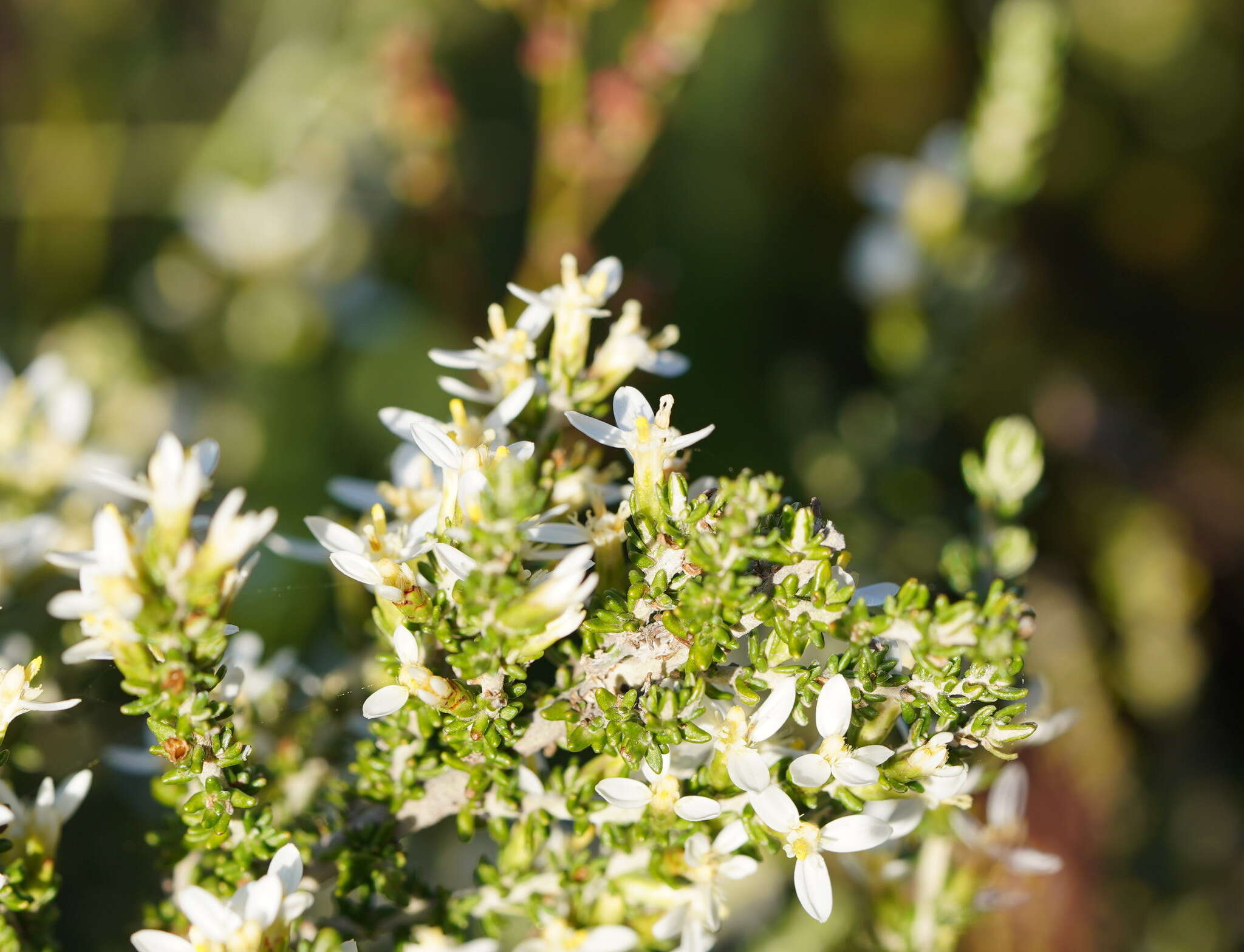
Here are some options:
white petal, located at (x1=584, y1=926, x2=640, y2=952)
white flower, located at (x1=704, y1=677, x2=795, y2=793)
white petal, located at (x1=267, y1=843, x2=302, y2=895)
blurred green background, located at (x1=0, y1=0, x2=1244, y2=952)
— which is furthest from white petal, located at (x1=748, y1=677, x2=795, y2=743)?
blurred green background, located at (x1=0, y1=0, x2=1244, y2=952)

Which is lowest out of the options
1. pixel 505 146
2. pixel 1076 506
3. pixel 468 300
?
pixel 1076 506

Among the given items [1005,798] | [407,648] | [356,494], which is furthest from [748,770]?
[356,494]

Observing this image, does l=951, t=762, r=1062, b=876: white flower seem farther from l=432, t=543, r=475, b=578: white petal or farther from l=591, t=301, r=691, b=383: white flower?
l=432, t=543, r=475, b=578: white petal

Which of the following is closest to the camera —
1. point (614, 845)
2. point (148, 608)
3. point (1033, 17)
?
point (148, 608)

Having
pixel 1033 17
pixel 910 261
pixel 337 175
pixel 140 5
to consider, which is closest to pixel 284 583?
pixel 337 175

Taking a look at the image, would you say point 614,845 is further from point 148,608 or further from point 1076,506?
point 1076,506

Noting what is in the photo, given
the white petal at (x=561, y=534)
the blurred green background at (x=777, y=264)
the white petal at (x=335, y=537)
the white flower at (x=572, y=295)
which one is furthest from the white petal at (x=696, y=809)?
the blurred green background at (x=777, y=264)
